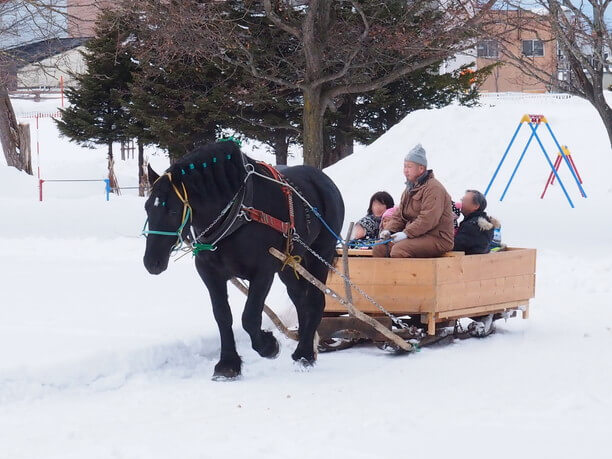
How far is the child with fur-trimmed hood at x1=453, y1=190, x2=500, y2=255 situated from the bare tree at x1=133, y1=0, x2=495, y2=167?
26.6 ft

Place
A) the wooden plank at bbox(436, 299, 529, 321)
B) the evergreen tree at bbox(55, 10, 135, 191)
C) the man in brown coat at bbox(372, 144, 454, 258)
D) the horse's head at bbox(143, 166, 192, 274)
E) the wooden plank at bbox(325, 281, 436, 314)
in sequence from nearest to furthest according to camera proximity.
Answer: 1. the horse's head at bbox(143, 166, 192, 274)
2. the wooden plank at bbox(325, 281, 436, 314)
3. the wooden plank at bbox(436, 299, 529, 321)
4. the man in brown coat at bbox(372, 144, 454, 258)
5. the evergreen tree at bbox(55, 10, 135, 191)

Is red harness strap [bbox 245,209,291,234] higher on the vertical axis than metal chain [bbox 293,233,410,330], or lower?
higher

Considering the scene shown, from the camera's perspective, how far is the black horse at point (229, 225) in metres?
6.38

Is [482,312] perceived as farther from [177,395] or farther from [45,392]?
[45,392]

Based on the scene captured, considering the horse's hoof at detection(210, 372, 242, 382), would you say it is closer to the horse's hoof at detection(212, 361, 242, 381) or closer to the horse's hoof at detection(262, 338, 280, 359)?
the horse's hoof at detection(212, 361, 242, 381)

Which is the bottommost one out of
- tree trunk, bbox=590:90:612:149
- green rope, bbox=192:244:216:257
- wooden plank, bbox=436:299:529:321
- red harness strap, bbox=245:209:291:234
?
wooden plank, bbox=436:299:529:321

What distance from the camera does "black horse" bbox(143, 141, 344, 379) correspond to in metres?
6.38

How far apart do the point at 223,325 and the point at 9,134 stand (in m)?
21.3

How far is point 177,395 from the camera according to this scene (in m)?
6.21

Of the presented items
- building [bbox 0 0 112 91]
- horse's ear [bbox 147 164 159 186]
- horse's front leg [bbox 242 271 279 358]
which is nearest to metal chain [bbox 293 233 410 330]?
horse's front leg [bbox 242 271 279 358]

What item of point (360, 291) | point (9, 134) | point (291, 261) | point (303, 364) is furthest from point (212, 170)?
point (9, 134)

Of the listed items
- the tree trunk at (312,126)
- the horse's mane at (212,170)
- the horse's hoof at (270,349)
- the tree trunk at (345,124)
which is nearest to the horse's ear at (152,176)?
the horse's mane at (212,170)

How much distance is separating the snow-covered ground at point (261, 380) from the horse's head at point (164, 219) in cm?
92

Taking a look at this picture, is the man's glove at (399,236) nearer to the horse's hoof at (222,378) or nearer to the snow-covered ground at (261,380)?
the snow-covered ground at (261,380)
